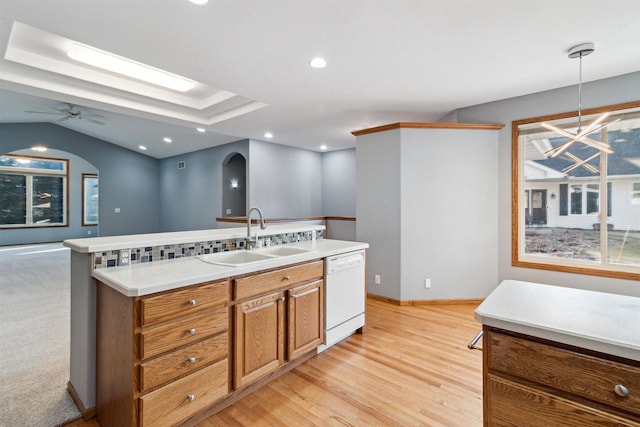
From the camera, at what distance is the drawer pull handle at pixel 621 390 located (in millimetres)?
934

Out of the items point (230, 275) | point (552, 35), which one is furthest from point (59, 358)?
point (552, 35)

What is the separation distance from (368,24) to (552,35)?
1.47 m

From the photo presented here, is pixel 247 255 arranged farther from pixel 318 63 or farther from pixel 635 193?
pixel 635 193

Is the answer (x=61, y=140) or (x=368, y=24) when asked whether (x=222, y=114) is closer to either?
(x=368, y=24)

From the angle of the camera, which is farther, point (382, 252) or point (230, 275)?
point (382, 252)

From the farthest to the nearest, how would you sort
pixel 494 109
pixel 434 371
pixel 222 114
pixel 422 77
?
pixel 222 114 < pixel 494 109 < pixel 422 77 < pixel 434 371

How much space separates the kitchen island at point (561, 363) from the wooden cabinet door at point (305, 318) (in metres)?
1.40

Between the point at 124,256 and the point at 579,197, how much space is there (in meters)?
4.51

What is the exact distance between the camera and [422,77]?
3131mm

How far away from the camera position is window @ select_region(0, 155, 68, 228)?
9.14m

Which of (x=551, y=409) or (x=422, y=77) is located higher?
(x=422, y=77)

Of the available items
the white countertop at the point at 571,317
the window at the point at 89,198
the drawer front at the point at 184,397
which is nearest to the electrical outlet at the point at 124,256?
the drawer front at the point at 184,397

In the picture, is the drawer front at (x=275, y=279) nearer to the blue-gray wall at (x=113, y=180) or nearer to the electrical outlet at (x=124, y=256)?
the electrical outlet at (x=124, y=256)

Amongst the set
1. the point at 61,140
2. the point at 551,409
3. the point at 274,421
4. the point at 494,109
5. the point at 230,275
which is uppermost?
the point at 61,140
